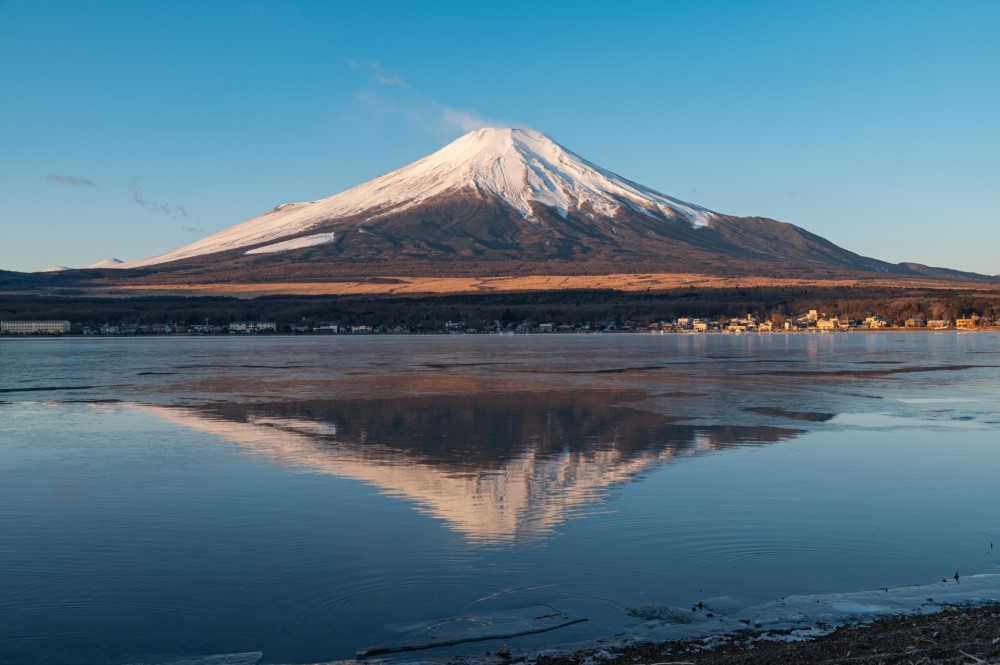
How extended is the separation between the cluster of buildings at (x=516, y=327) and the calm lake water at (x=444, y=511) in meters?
65.2

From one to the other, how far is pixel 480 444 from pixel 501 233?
136072 mm

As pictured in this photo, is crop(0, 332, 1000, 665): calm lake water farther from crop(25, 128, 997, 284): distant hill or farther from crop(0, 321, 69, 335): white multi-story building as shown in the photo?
crop(25, 128, 997, 284): distant hill

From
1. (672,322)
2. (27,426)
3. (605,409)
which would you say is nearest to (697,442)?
(605,409)

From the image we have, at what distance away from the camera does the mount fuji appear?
133 m

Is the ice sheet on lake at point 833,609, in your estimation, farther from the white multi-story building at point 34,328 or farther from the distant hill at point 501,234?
the distant hill at point 501,234

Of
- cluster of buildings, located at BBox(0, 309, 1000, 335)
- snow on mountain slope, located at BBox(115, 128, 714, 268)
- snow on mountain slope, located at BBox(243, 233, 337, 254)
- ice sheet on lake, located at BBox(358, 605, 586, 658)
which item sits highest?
snow on mountain slope, located at BBox(115, 128, 714, 268)

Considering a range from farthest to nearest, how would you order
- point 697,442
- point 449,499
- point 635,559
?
point 697,442
point 449,499
point 635,559

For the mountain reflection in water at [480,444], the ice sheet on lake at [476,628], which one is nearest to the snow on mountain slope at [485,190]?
the mountain reflection in water at [480,444]

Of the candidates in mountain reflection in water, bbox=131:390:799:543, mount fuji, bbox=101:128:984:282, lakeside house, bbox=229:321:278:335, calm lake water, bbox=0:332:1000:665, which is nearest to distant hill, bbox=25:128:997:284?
mount fuji, bbox=101:128:984:282

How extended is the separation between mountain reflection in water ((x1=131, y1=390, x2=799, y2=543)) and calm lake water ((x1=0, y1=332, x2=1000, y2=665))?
2.8 inches

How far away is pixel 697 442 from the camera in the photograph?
15.6 metres

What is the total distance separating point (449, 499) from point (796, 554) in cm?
399

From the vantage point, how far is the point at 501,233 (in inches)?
5920

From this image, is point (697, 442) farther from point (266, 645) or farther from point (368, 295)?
point (368, 295)
